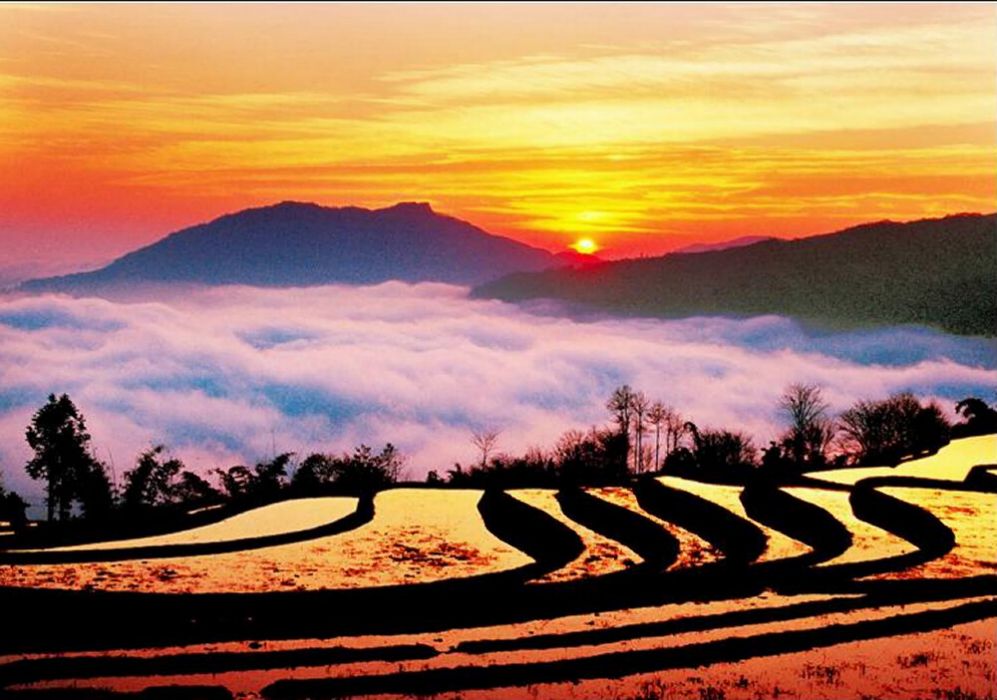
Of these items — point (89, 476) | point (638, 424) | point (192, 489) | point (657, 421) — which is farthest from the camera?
point (638, 424)

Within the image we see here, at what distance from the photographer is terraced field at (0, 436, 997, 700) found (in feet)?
74.3

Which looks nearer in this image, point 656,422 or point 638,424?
point 656,422

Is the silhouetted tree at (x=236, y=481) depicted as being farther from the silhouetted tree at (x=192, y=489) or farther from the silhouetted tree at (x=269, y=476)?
the silhouetted tree at (x=192, y=489)

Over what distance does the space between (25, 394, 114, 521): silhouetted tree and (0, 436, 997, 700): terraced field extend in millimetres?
49120

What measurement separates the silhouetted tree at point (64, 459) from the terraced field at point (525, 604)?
4912cm

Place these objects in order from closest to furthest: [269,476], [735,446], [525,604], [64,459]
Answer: [525,604] → [64,459] → [269,476] → [735,446]

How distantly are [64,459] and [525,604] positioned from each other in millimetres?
67632

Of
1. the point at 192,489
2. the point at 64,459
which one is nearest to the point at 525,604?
the point at 64,459

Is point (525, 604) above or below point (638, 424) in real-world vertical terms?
below

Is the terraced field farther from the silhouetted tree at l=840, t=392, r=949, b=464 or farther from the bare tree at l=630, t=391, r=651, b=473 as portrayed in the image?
the bare tree at l=630, t=391, r=651, b=473

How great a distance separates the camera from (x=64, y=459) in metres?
88.8

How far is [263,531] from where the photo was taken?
124 ft

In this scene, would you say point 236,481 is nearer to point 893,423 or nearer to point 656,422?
point 656,422

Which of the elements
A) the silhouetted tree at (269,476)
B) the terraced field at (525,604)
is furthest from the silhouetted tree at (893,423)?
the terraced field at (525,604)
